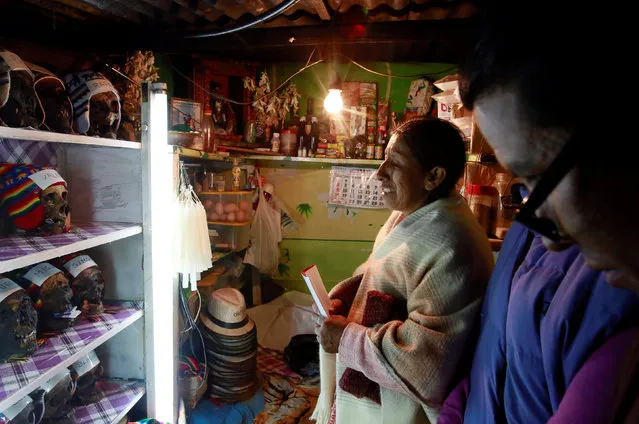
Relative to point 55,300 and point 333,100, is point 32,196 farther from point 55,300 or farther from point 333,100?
point 333,100

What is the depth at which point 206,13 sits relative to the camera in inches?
89.9

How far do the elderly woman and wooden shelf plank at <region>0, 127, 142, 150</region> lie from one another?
111 cm

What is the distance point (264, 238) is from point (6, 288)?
8.61 ft

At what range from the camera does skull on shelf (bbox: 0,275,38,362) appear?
1239 millimetres

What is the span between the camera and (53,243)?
132cm

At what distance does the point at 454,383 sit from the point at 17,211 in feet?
5.29

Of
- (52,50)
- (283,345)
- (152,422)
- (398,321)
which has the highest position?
(52,50)

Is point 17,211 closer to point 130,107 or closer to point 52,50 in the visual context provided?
point 130,107

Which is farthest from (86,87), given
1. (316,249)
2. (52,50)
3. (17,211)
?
(316,249)

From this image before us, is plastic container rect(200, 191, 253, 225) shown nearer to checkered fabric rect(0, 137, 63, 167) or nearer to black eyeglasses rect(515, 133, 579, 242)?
checkered fabric rect(0, 137, 63, 167)

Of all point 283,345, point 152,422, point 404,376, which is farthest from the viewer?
point 283,345

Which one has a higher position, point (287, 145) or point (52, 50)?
point (52, 50)

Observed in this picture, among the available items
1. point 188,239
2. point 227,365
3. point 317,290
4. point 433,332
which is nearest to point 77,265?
point 188,239

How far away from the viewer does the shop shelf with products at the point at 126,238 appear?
158cm
